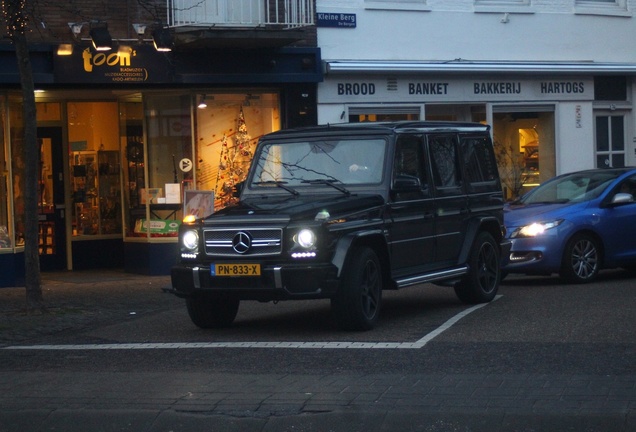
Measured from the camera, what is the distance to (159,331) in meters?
11.2

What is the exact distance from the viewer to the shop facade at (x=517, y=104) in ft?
63.1

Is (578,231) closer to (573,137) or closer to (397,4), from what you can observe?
(397,4)

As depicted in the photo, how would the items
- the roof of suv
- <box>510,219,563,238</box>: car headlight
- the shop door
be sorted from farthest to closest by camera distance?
the shop door
<box>510,219,563,238</box>: car headlight
the roof of suv

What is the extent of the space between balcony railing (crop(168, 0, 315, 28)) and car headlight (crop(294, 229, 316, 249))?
771cm

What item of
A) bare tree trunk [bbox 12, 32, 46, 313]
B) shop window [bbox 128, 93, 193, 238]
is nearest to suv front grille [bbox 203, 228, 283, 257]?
bare tree trunk [bbox 12, 32, 46, 313]

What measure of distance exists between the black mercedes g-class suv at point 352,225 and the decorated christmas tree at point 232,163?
6273 millimetres

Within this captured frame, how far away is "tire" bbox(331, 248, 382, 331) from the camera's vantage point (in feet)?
32.7

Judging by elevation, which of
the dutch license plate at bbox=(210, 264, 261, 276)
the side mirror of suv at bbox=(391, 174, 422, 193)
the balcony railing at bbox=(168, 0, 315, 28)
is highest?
the balcony railing at bbox=(168, 0, 315, 28)

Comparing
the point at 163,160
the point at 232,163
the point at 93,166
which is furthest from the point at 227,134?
the point at 93,166

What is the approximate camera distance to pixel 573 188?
1541cm

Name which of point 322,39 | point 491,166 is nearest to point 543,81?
point 322,39

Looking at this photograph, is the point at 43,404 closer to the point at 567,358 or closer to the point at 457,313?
the point at 567,358

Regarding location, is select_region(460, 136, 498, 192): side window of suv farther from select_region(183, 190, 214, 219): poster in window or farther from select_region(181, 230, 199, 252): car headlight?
select_region(183, 190, 214, 219): poster in window

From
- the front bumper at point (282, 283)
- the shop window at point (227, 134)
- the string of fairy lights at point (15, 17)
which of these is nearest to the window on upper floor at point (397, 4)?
the shop window at point (227, 134)
